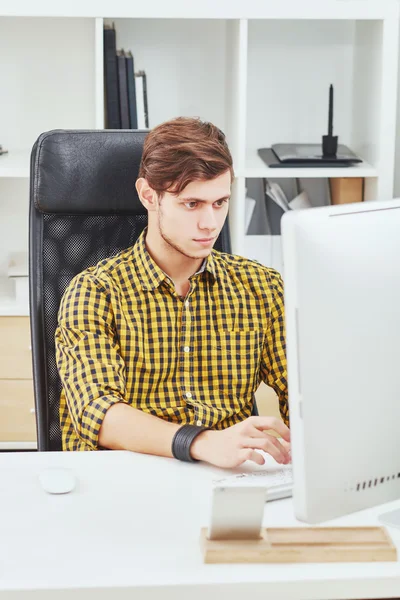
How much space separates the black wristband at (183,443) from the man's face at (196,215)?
396mm

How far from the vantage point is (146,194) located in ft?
5.50

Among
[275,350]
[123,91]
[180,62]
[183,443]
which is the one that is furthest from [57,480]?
[180,62]

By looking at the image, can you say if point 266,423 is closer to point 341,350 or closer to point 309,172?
point 341,350

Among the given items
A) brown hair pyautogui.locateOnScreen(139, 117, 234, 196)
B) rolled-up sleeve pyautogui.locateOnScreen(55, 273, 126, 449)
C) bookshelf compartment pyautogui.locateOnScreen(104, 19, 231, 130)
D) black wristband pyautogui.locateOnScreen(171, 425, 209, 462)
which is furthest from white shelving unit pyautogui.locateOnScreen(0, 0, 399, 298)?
black wristband pyautogui.locateOnScreen(171, 425, 209, 462)

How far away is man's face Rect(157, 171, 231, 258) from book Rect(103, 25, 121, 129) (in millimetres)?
1140

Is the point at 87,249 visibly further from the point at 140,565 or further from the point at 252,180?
the point at 252,180

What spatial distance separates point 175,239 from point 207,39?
1.51 m

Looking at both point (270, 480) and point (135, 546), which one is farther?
point (270, 480)

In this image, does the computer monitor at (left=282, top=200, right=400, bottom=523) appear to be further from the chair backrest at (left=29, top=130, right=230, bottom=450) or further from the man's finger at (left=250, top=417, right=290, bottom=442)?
the chair backrest at (left=29, top=130, right=230, bottom=450)

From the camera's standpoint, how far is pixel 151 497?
1.21 meters

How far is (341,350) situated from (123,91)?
6.18 feet

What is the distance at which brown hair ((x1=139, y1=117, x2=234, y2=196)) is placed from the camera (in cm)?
160

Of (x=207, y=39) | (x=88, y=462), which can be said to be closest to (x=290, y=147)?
(x=207, y=39)

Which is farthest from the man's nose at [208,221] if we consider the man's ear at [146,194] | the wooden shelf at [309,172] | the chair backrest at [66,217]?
the wooden shelf at [309,172]
